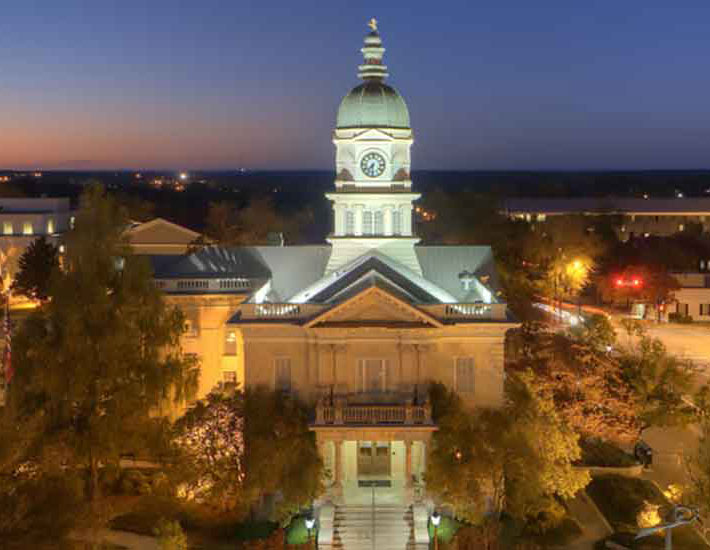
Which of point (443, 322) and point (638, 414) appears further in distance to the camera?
point (638, 414)

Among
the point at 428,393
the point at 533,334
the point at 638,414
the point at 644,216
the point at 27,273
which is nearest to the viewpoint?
the point at 428,393

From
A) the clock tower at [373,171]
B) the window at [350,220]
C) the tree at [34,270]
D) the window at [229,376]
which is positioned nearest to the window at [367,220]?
the clock tower at [373,171]

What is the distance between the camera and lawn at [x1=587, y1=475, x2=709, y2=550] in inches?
1464

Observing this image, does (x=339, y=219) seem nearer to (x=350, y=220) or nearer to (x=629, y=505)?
(x=350, y=220)

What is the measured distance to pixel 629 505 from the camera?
1615 inches

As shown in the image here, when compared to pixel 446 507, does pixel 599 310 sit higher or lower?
higher

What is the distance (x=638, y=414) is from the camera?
155 feet

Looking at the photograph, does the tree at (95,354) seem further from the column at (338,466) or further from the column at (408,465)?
the column at (408,465)

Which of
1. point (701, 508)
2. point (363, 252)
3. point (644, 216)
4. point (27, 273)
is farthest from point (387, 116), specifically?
point (644, 216)

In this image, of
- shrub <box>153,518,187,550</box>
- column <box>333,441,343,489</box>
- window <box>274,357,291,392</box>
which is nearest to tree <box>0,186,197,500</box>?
window <box>274,357,291,392</box>

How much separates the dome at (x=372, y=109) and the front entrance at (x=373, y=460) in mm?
15092

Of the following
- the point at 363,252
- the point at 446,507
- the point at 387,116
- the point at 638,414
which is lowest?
the point at 446,507

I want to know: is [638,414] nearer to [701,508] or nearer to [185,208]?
[701,508]

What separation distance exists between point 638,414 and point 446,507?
12.4 metres
